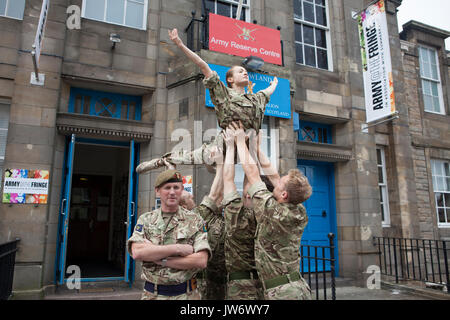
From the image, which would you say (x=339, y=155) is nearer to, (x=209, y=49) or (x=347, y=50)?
(x=347, y=50)

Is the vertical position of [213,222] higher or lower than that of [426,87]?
lower

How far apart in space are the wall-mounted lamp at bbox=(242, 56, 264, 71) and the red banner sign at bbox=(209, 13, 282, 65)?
39 cm

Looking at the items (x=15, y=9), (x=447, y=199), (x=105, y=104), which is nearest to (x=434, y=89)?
(x=447, y=199)

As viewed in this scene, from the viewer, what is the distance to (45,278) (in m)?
6.25

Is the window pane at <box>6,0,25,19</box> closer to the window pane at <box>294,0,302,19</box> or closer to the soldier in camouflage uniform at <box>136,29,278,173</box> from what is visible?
the soldier in camouflage uniform at <box>136,29,278,173</box>

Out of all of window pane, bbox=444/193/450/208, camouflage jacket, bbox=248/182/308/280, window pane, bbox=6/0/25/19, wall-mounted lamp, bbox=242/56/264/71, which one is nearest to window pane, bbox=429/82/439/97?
window pane, bbox=444/193/450/208

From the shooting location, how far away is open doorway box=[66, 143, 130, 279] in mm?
10942

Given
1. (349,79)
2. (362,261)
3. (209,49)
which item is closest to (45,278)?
(209,49)

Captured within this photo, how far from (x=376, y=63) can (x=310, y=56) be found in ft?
6.07

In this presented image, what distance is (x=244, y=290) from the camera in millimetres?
2980

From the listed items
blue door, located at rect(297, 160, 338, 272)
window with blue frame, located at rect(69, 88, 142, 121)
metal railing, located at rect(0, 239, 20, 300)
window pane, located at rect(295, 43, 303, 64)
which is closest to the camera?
metal railing, located at rect(0, 239, 20, 300)

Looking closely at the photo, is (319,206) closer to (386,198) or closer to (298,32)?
(386,198)

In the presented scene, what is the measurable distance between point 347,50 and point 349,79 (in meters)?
0.95

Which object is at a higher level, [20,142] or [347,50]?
[347,50]
